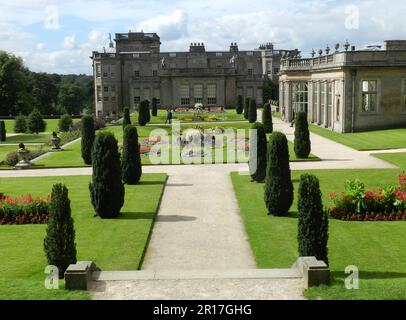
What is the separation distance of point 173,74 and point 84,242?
6748 cm

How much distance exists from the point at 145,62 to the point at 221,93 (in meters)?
16.1

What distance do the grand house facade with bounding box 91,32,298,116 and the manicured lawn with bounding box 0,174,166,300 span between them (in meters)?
59.9

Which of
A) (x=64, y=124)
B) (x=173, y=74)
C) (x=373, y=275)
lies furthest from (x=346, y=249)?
(x=173, y=74)

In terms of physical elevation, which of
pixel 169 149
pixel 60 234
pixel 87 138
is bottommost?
pixel 169 149

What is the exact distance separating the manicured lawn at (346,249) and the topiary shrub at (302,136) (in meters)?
10.3

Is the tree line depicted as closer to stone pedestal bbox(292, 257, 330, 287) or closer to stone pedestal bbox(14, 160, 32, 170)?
stone pedestal bbox(14, 160, 32, 170)

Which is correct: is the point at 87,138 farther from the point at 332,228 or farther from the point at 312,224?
the point at 312,224

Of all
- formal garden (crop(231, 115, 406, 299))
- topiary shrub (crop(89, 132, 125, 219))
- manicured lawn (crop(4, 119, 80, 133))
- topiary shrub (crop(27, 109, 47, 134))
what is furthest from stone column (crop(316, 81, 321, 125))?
topiary shrub (crop(89, 132, 125, 219))

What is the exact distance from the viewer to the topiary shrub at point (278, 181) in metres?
18.8

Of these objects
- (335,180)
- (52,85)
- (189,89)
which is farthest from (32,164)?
(52,85)

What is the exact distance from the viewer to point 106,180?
18.8 meters

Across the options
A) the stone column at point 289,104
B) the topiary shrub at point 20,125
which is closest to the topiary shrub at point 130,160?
the topiary shrub at point 20,125

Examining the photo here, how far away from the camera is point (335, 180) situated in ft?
80.5
